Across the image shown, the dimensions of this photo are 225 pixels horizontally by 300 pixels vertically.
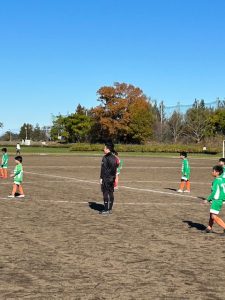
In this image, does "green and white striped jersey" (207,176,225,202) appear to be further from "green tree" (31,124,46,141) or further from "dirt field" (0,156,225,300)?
"green tree" (31,124,46,141)

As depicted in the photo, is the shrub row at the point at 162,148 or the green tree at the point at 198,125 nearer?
the shrub row at the point at 162,148

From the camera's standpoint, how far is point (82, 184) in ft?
73.7

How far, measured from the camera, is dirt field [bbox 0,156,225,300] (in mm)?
6352

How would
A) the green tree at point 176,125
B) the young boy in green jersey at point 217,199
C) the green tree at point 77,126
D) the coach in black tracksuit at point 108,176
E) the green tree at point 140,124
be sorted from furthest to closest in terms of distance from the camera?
the green tree at point 77,126 < the green tree at point 176,125 < the green tree at point 140,124 < the coach in black tracksuit at point 108,176 < the young boy in green jersey at point 217,199

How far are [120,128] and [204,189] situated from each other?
78.3 m

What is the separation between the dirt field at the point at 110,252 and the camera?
6352 mm

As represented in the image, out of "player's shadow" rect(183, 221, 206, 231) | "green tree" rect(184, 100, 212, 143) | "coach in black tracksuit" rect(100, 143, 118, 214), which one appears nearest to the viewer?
"player's shadow" rect(183, 221, 206, 231)

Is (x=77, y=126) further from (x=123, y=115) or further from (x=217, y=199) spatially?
(x=217, y=199)

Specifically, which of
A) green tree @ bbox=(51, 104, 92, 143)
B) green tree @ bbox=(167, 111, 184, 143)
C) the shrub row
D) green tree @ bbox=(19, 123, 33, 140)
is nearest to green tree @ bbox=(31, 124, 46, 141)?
green tree @ bbox=(19, 123, 33, 140)

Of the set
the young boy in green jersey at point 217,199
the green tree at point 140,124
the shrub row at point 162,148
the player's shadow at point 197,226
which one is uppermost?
the green tree at point 140,124

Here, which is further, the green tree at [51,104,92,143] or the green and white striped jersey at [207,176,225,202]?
the green tree at [51,104,92,143]

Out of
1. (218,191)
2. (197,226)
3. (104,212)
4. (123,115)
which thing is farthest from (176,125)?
(218,191)

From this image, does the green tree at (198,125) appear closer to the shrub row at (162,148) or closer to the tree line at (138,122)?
the tree line at (138,122)

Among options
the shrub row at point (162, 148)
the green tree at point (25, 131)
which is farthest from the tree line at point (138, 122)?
the green tree at point (25, 131)
